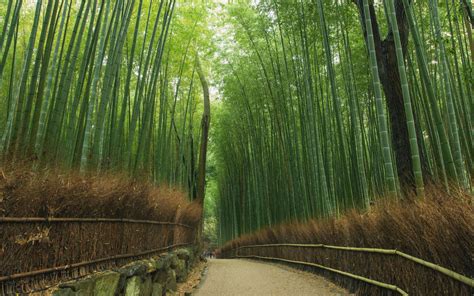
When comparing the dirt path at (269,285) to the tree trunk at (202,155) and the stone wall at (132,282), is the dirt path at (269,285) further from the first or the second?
the tree trunk at (202,155)

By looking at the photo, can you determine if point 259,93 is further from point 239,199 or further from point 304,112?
point 239,199

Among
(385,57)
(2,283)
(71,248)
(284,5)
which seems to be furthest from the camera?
(284,5)

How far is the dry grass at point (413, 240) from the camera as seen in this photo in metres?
1.79

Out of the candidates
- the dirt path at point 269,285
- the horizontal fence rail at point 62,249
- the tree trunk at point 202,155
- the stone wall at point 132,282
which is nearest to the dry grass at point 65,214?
the horizontal fence rail at point 62,249

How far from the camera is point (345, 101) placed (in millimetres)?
7914

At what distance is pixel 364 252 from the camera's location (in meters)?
3.41

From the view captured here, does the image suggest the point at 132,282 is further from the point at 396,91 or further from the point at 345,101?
the point at 345,101

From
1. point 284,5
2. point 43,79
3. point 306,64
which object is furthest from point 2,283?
point 284,5

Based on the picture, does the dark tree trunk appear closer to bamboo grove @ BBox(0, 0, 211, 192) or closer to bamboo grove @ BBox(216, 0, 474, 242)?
bamboo grove @ BBox(216, 0, 474, 242)

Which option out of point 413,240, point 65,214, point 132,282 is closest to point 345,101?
point 413,240

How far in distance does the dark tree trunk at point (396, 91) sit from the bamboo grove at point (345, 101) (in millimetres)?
13

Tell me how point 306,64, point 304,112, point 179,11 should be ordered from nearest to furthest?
point 306,64 → point 304,112 → point 179,11

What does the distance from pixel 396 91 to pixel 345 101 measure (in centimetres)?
351

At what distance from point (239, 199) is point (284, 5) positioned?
30.1ft
